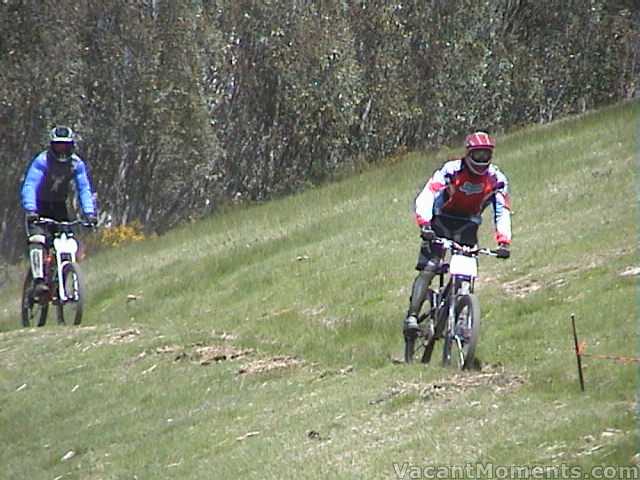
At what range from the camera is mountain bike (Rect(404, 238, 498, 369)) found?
40.7 ft

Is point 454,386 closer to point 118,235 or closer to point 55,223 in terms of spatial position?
point 55,223

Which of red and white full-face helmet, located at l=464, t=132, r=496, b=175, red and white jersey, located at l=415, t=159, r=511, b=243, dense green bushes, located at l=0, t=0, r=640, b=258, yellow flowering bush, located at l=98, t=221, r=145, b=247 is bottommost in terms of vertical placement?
red and white jersey, located at l=415, t=159, r=511, b=243

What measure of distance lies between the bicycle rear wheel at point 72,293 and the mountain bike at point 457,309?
5672 millimetres

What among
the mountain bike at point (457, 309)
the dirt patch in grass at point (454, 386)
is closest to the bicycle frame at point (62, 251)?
the mountain bike at point (457, 309)

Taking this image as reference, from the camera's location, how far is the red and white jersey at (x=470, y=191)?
12781 mm

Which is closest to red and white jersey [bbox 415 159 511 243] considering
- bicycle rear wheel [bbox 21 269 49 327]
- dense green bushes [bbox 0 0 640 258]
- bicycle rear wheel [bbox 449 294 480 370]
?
bicycle rear wheel [bbox 449 294 480 370]

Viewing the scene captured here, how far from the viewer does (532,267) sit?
715 inches

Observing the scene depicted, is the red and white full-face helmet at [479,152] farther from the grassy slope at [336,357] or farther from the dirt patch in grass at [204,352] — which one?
the dirt patch in grass at [204,352]

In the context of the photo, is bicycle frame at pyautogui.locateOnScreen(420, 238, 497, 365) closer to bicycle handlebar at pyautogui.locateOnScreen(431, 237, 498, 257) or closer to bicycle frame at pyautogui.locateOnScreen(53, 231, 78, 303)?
bicycle handlebar at pyautogui.locateOnScreen(431, 237, 498, 257)

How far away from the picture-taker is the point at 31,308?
18969 mm

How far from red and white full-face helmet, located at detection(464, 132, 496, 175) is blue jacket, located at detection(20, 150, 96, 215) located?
6.18 m

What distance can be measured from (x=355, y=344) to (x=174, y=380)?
2.37 meters

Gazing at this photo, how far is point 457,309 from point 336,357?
2.47 metres

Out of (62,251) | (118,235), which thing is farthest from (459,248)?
(118,235)
